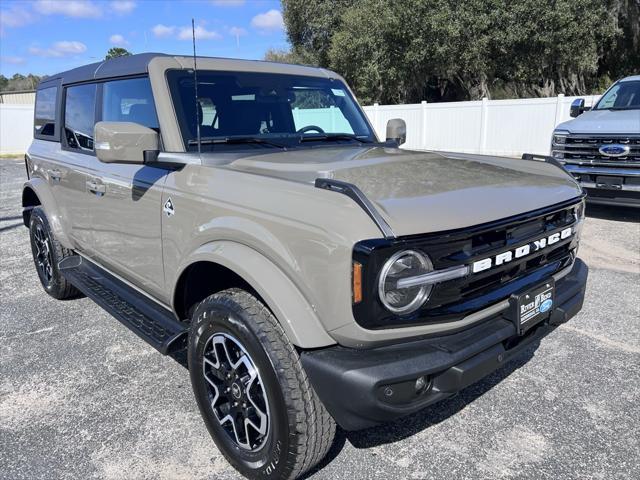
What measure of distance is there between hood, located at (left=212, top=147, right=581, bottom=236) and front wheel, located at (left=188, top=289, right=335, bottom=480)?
0.66 metres

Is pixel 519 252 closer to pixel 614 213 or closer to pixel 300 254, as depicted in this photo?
pixel 300 254

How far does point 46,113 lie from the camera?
4820mm

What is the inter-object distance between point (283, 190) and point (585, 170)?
6408 mm

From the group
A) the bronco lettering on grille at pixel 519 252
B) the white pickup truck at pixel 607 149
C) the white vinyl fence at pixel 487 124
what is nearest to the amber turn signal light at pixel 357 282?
the bronco lettering on grille at pixel 519 252

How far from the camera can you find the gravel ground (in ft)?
8.18

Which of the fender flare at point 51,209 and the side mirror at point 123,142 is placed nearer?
the side mirror at point 123,142

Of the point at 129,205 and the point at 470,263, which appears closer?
the point at 470,263

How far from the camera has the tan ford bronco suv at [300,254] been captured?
1.96 metres

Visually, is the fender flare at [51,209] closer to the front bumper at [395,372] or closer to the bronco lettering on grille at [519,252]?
the front bumper at [395,372]

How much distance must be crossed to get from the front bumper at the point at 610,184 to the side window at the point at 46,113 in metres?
6.05

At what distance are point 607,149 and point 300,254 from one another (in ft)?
21.2

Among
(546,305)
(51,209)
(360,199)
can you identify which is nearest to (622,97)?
(546,305)

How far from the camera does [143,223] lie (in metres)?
3.05

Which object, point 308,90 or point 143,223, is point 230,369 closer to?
point 143,223
